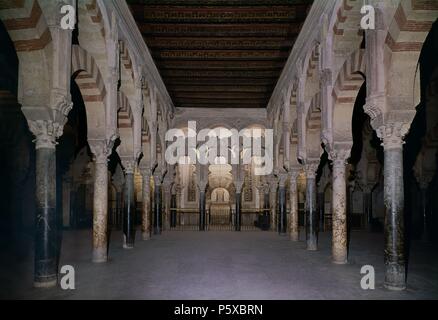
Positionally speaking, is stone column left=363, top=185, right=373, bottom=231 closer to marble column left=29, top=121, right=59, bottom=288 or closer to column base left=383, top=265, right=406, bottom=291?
column base left=383, top=265, right=406, bottom=291

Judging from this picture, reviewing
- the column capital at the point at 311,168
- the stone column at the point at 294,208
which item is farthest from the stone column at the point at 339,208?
the stone column at the point at 294,208

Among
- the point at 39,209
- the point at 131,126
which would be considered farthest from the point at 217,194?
the point at 39,209

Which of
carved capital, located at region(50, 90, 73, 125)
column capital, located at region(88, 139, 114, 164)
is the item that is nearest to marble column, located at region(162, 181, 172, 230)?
column capital, located at region(88, 139, 114, 164)

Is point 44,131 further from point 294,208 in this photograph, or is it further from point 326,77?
point 294,208

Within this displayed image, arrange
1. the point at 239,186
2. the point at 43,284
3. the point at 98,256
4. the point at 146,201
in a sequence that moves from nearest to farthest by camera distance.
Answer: the point at 43,284
the point at 98,256
the point at 146,201
the point at 239,186

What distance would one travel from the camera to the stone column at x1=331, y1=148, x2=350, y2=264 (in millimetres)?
6754

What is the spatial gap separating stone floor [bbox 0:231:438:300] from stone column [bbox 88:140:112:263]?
25cm

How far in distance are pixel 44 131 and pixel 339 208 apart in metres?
4.87

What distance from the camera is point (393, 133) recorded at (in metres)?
4.93

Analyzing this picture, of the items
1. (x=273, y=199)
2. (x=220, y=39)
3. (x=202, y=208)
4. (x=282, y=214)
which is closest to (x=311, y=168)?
(x=220, y=39)

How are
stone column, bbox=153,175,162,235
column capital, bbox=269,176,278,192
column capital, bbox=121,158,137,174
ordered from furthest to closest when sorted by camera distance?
column capital, bbox=269,176,278,192 → stone column, bbox=153,175,162,235 → column capital, bbox=121,158,137,174

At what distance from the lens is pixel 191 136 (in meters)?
15.1
